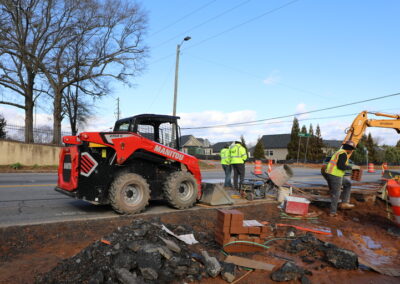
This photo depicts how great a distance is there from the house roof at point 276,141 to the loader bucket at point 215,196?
64.1 m

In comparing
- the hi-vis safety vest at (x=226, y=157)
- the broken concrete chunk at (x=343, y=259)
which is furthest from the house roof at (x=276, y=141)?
the broken concrete chunk at (x=343, y=259)

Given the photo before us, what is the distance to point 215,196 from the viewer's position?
8164mm

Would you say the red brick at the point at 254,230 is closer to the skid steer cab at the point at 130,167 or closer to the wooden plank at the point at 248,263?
the wooden plank at the point at 248,263

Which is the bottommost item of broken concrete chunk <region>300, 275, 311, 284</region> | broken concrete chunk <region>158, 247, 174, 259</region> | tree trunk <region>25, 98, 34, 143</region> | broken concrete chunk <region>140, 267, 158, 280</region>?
broken concrete chunk <region>300, 275, 311, 284</region>

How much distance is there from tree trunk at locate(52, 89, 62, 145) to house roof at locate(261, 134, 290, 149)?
2131 inches

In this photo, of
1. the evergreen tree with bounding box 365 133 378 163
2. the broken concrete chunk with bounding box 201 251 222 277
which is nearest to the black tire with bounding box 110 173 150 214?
the broken concrete chunk with bounding box 201 251 222 277

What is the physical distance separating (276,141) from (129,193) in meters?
69.5

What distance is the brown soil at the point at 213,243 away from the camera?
13.2ft

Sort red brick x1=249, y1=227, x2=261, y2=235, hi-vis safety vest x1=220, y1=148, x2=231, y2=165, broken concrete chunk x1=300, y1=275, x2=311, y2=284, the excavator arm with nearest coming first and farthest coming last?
broken concrete chunk x1=300, y1=275, x2=311, y2=284 → red brick x1=249, y1=227, x2=261, y2=235 → the excavator arm → hi-vis safety vest x1=220, y1=148, x2=231, y2=165

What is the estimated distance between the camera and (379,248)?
18.9 feet

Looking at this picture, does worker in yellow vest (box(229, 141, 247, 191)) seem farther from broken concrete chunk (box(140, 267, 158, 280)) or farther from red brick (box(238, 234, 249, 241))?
broken concrete chunk (box(140, 267, 158, 280))

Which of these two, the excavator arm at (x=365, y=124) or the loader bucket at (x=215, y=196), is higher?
the excavator arm at (x=365, y=124)

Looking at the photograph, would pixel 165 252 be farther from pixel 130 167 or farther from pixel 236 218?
pixel 130 167

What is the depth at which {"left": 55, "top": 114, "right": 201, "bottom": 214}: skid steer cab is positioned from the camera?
21.0 ft
